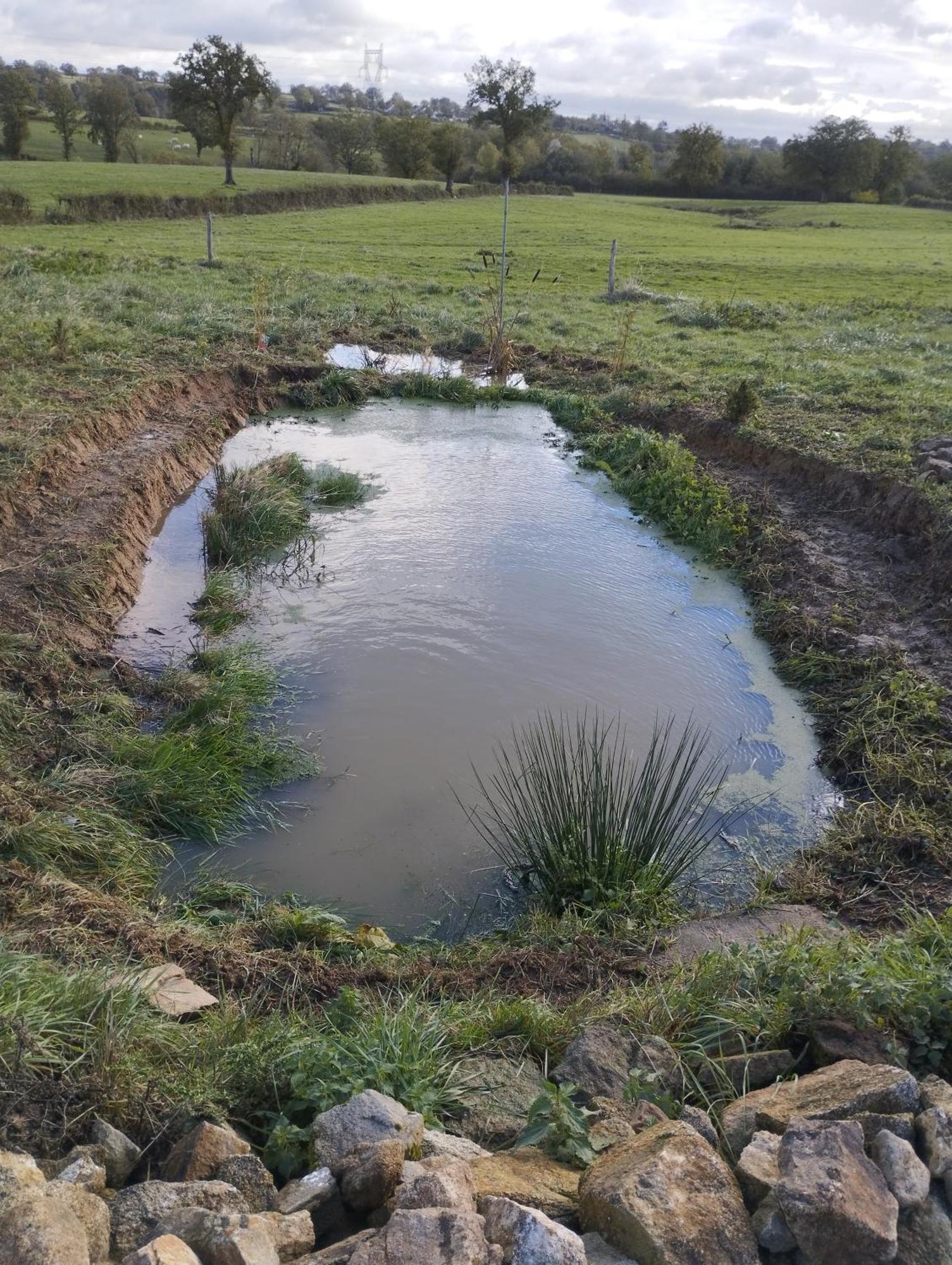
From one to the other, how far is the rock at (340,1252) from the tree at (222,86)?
45799mm

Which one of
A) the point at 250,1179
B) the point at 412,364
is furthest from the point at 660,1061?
the point at 412,364

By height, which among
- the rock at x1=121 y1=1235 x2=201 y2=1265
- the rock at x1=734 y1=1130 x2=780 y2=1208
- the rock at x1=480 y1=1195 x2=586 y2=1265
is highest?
the rock at x1=121 y1=1235 x2=201 y2=1265

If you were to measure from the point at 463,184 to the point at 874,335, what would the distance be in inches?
1807

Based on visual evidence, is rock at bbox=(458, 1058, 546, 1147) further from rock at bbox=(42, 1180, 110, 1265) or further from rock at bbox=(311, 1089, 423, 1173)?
rock at bbox=(42, 1180, 110, 1265)

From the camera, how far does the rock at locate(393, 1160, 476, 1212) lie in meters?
2.43

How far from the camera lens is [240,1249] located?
2238mm

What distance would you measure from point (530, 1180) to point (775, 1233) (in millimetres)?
699

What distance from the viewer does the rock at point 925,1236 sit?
8.05 ft

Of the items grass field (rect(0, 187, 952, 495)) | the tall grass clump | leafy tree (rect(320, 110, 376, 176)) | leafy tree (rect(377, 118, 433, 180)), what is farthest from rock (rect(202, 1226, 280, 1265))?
leafy tree (rect(320, 110, 376, 176))

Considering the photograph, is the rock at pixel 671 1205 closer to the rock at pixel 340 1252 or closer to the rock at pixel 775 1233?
the rock at pixel 775 1233

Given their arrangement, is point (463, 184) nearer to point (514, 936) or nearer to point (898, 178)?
point (898, 178)

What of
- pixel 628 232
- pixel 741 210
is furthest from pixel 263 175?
pixel 741 210

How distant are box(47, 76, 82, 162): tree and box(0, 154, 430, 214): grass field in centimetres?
816

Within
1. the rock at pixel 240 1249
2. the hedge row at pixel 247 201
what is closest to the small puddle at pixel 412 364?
the rock at pixel 240 1249
